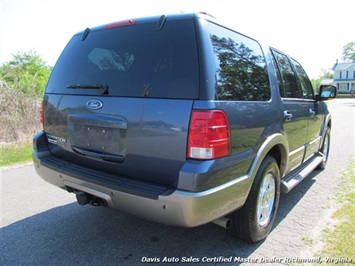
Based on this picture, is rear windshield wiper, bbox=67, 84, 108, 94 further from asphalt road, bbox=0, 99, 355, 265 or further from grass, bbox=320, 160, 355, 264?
grass, bbox=320, 160, 355, 264

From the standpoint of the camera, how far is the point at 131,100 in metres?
2.30

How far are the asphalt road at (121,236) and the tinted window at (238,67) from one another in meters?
1.48

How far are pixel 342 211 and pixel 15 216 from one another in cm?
403

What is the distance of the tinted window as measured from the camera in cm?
228

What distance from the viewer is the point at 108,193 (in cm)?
229

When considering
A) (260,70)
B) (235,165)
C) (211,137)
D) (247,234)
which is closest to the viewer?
(211,137)

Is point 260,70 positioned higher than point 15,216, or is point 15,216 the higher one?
point 260,70

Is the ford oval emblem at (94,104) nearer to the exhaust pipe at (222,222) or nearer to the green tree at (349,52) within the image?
the exhaust pipe at (222,222)

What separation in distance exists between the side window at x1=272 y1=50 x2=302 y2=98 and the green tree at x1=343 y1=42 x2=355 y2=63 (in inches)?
2827

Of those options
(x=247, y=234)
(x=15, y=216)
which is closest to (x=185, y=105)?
(x=247, y=234)

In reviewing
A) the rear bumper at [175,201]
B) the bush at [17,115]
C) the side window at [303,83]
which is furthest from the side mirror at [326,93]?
the bush at [17,115]

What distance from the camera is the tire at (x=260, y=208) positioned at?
8.63 ft

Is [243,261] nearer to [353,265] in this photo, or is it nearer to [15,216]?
[353,265]

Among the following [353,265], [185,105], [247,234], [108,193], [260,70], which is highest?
[260,70]
